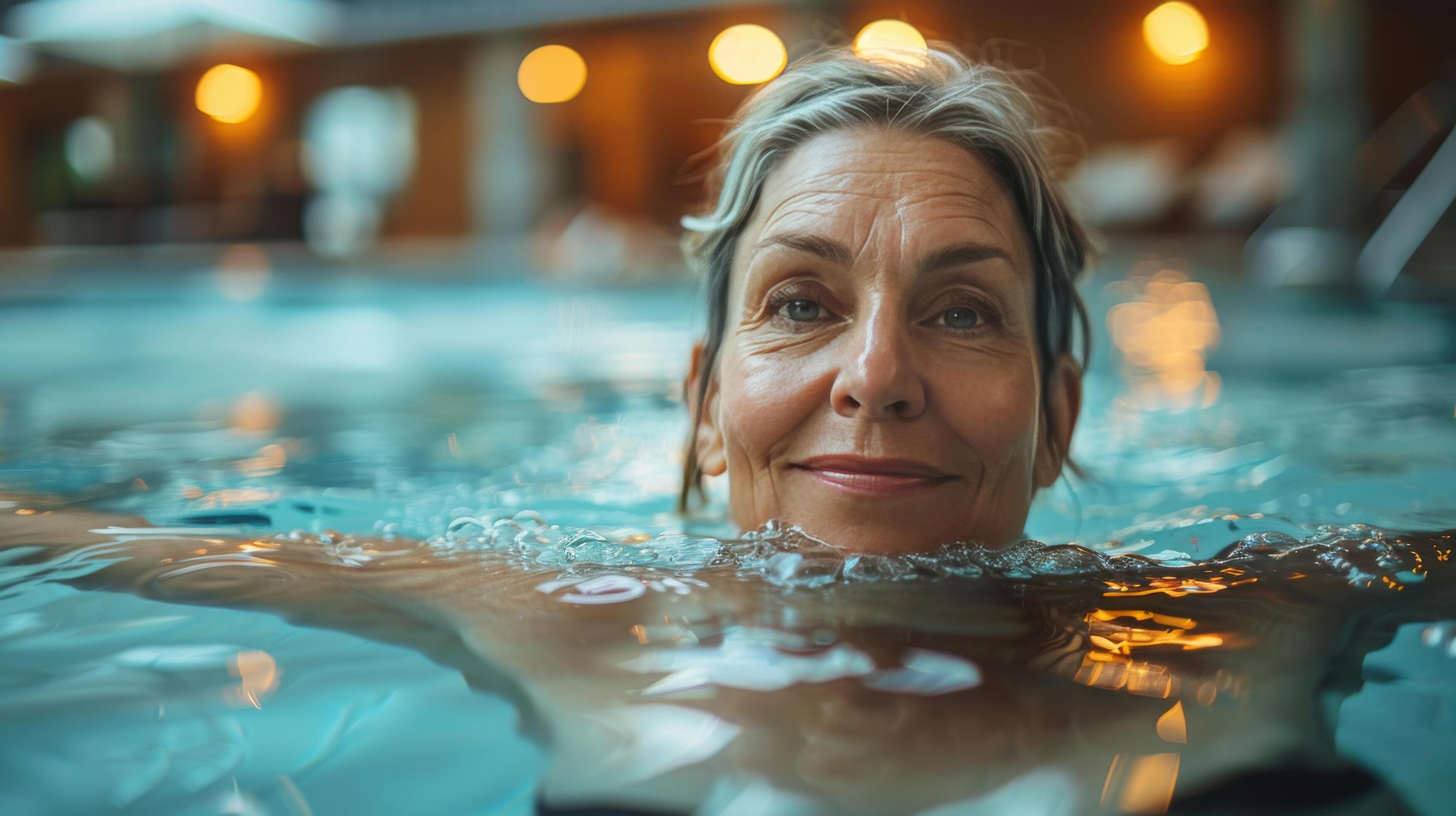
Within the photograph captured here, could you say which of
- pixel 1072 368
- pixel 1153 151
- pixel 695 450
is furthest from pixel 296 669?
pixel 1153 151

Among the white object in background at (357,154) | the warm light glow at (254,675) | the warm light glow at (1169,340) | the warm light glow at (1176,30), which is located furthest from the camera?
the white object in background at (357,154)

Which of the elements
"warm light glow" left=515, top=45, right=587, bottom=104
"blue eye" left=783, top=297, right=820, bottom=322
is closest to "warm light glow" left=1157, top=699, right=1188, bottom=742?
"blue eye" left=783, top=297, right=820, bottom=322

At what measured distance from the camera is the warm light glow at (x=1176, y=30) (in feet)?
49.9

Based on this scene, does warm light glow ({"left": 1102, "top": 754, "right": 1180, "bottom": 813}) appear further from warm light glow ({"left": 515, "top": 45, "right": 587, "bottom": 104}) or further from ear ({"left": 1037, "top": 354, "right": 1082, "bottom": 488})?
warm light glow ({"left": 515, "top": 45, "right": 587, "bottom": 104})

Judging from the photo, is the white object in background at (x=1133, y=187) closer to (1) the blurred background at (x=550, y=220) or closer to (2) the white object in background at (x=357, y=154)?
(1) the blurred background at (x=550, y=220)

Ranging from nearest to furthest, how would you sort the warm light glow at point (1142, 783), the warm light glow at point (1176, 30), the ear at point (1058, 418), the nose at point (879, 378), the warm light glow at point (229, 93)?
the warm light glow at point (1142, 783)
the nose at point (879, 378)
the ear at point (1058, 418)
the warm light glow at point (1176, 30)
the warm light glow at point (229, 93)

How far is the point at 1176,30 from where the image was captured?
50.3 feet

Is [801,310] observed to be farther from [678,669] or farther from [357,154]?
[357,154]

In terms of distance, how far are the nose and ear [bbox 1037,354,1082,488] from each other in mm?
494

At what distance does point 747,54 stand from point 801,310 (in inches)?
601

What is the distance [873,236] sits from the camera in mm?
1567

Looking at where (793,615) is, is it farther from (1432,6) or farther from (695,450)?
(1432,6)

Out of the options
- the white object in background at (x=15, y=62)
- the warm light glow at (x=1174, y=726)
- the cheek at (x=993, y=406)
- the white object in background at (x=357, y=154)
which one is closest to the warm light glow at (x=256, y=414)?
the cheek at (x=993, y=406)

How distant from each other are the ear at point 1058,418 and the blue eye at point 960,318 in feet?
1.07
